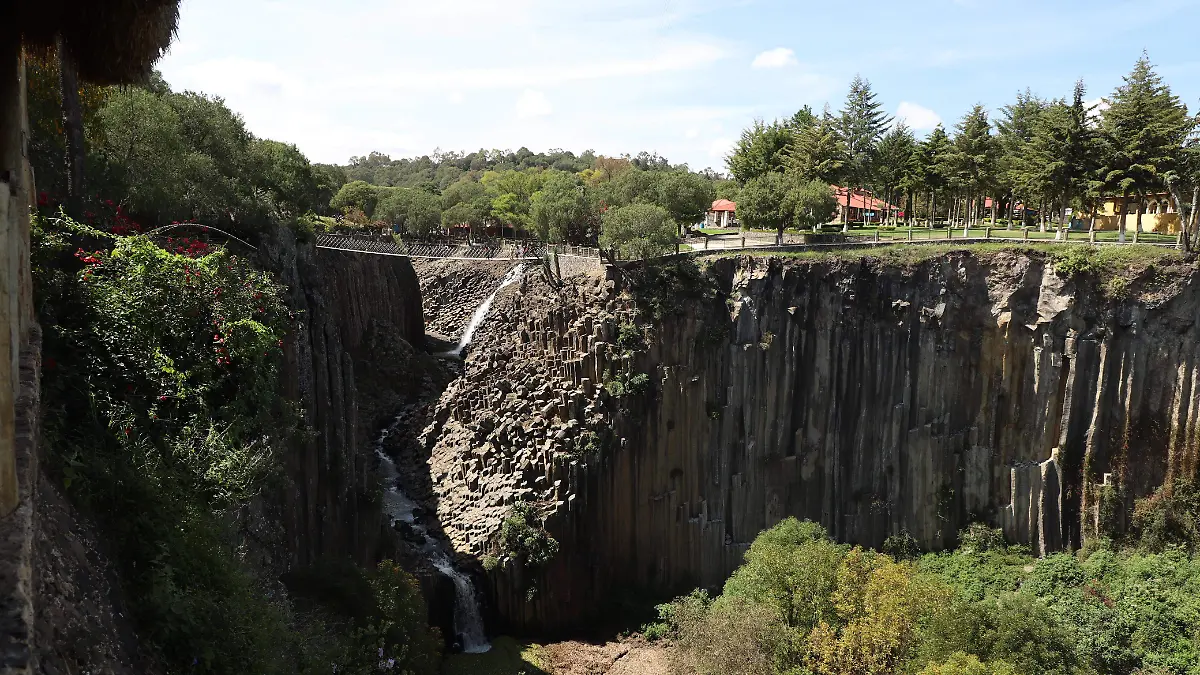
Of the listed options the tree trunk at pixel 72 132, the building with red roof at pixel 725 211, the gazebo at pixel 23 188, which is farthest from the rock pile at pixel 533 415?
the building with red roof at pixel 725 211

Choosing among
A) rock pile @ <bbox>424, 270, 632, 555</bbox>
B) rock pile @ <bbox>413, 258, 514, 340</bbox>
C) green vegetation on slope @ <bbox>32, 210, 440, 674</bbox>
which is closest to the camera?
green vegetation on slope @ <bbox>32, 210, 440, 674</bbox>

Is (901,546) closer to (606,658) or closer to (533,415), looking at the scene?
(606,658)

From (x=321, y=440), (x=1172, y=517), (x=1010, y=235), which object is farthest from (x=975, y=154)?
(x=321, y=440)

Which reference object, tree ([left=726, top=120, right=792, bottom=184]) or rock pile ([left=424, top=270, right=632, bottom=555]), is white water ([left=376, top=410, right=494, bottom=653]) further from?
tree ([left=726, top=120, right=792, bottom=184])

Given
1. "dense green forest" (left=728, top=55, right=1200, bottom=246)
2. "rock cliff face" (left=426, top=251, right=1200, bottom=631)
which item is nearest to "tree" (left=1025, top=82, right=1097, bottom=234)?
"dense green forest" (left=728, top=55, right=1200, bottom=246)

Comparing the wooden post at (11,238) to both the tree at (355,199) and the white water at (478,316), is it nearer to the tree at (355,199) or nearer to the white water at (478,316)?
the white water at (478,316)

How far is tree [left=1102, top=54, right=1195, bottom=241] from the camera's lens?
1252 inches

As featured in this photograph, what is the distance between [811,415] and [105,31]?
2573 centimetres

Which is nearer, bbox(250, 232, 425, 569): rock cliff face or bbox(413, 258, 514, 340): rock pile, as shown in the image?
bbox(250, 232, 425, 569): rock cliff face

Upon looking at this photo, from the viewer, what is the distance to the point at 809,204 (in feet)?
111

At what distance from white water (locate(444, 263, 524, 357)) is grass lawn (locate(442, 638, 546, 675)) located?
17.6 metres

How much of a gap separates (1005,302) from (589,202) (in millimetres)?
19237

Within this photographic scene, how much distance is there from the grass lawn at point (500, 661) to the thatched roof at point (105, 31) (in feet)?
57.3

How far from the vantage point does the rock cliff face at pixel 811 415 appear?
27.4 metres
